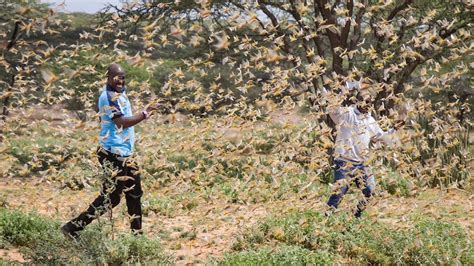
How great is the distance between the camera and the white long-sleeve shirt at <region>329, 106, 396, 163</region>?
787 centimetres

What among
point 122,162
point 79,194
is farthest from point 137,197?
point 79,194

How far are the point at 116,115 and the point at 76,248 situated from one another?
1401 mm

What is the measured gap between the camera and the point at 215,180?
13.8 meters

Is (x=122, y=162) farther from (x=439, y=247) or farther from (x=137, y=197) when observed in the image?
(x=439, y=247)

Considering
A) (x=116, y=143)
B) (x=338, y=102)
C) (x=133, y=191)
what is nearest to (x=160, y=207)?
(x=133, y=191)

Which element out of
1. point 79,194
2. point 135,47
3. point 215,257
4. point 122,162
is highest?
point 122,162

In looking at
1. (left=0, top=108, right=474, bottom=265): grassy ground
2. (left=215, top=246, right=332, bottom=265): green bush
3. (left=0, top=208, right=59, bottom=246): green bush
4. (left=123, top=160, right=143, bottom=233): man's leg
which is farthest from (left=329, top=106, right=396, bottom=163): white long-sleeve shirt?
(left=0, top=208, right=59, bottom=246): green bush

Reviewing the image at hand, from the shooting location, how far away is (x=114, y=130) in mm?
7059

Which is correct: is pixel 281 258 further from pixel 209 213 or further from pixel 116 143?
pixel 209 213

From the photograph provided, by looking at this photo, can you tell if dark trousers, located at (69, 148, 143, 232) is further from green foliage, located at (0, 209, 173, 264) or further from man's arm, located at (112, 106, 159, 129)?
man's arm, located at (112, 106, 159, 129)

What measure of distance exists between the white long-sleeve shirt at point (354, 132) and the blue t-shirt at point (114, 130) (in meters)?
2.39

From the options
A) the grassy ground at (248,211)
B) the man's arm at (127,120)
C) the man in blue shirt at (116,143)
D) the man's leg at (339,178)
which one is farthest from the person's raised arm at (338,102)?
the man in blue shirt at (116,143)

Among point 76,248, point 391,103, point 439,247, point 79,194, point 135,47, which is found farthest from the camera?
point 135,47

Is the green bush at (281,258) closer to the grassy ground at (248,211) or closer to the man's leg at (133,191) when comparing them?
the grassy ground at (248,211)
